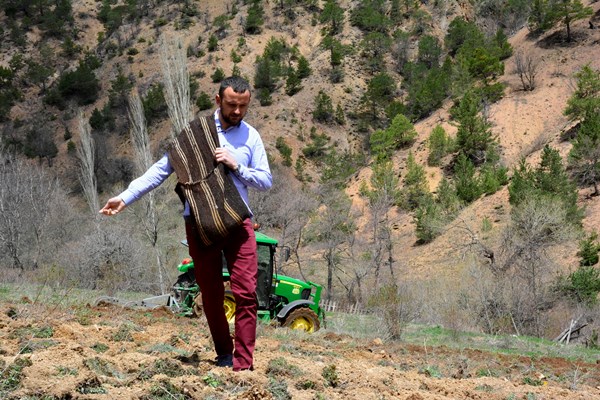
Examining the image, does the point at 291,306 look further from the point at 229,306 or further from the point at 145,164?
the point at 145,164

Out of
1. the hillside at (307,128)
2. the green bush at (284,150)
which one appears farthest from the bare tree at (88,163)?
the green bush at (284,150)

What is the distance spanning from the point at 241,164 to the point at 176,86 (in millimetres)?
22839

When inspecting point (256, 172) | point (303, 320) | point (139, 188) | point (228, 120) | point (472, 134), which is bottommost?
point (303, 320)

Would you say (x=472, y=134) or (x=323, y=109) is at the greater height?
(x=323, y=109)

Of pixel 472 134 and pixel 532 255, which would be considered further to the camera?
pixel 472 134

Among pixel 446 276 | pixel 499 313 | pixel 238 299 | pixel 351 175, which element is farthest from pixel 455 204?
pixel 238 299

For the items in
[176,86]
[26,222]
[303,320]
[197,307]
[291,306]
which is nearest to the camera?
[197,307]

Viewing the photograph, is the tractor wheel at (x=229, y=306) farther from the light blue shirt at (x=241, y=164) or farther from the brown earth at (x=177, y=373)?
the light blue shirt at (x=241, y=164)

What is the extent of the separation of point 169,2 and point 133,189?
235ft

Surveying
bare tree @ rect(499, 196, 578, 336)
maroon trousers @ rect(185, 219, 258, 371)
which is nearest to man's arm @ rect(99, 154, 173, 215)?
maroon trousers @ rect(185, 219, 258, 371)

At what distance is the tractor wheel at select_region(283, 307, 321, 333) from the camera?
12.0m

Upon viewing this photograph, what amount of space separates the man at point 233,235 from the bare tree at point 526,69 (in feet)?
153

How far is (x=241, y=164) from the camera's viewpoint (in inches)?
166

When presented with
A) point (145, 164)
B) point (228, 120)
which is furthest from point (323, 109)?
point (228, 120)
